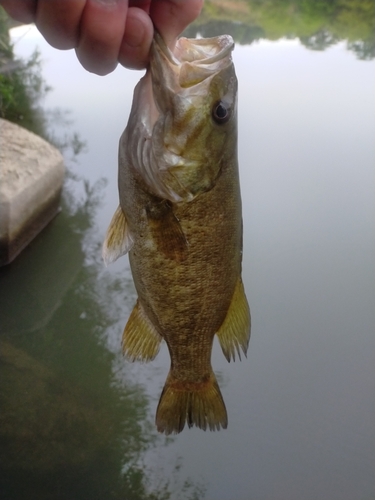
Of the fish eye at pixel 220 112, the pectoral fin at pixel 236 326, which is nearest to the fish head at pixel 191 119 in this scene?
the fish eye at pixel 220 112

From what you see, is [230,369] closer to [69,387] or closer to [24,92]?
[69,387]

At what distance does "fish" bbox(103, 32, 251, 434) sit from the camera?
39.4 inches

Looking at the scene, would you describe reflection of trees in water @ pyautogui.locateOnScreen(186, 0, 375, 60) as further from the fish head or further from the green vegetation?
the fish head

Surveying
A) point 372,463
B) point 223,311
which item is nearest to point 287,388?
point 372,463

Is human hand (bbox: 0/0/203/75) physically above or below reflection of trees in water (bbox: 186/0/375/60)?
below

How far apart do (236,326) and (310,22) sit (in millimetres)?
5977

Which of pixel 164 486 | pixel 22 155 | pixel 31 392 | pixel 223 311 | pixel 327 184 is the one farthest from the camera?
pixel 327 184

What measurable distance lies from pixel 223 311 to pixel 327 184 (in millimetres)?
3651

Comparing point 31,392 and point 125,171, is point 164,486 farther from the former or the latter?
point 125,171

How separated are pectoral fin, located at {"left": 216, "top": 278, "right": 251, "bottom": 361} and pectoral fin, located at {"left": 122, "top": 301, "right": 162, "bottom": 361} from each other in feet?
0.58

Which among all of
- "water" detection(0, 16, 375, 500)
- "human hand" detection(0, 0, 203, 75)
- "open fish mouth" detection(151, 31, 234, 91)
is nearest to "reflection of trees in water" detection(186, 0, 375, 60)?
"water" detection(0, 16, 375, 500)

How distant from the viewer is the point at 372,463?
3.13m

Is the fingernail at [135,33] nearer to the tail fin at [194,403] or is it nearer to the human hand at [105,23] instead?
the human hand at [105,23]

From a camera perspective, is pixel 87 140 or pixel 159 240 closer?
pixel 159 240
